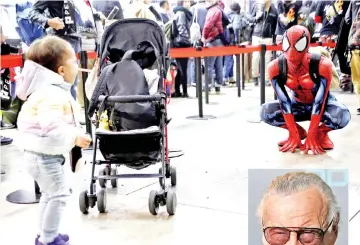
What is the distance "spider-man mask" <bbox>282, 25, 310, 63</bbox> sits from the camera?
4141 mm

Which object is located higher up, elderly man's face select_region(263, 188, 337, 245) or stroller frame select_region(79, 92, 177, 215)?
elderly man's face select_region(263, 188, 337, 245)

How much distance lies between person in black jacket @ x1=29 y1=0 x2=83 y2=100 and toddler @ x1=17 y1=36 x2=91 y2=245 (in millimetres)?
2162

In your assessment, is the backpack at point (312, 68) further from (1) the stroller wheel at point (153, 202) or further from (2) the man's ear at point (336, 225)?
(2) the man's ear at point (336, 225)

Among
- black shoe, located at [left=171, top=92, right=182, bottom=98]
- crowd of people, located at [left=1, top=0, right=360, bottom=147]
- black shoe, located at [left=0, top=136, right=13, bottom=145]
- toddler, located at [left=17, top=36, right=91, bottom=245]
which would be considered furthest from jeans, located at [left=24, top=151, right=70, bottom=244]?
black shoe, located at [left=171, top=92, right=182, bottom=98]

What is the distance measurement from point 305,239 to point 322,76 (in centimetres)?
329

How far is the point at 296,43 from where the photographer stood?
414cm

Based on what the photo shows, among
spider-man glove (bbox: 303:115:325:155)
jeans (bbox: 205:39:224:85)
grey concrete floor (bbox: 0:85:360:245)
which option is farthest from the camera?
jeans (bbox: 205:39:224:85)

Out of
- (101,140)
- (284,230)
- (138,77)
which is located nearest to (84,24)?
(138,77)

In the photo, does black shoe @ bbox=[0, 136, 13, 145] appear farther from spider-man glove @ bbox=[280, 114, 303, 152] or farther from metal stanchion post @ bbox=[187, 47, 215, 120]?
spider-man glove @ bbox=[280, 114, 303, 152]

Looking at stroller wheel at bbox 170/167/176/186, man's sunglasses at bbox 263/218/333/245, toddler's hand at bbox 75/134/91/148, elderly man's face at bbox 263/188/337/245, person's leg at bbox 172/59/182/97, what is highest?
Answer: elderly man's face at bbox 263/188/337/245

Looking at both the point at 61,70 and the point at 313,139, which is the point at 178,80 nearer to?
the point at 313,139

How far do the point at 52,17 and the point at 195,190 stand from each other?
7.51 feet

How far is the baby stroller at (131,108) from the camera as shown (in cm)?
295

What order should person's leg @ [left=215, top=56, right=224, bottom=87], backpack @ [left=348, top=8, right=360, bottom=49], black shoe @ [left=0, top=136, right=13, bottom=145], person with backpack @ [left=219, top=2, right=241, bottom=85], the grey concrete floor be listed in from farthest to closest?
person with backpack @ [left=219, top=2, right=241, bottom=85] < person's leg @ [left=215, top=56, right=224, bottom=87] < backpack @ [left=348, top=8, right=360, bottom=49] < black shoe @ [left=0, top=136, right=13, bottom=145] < the grey concrete floor
